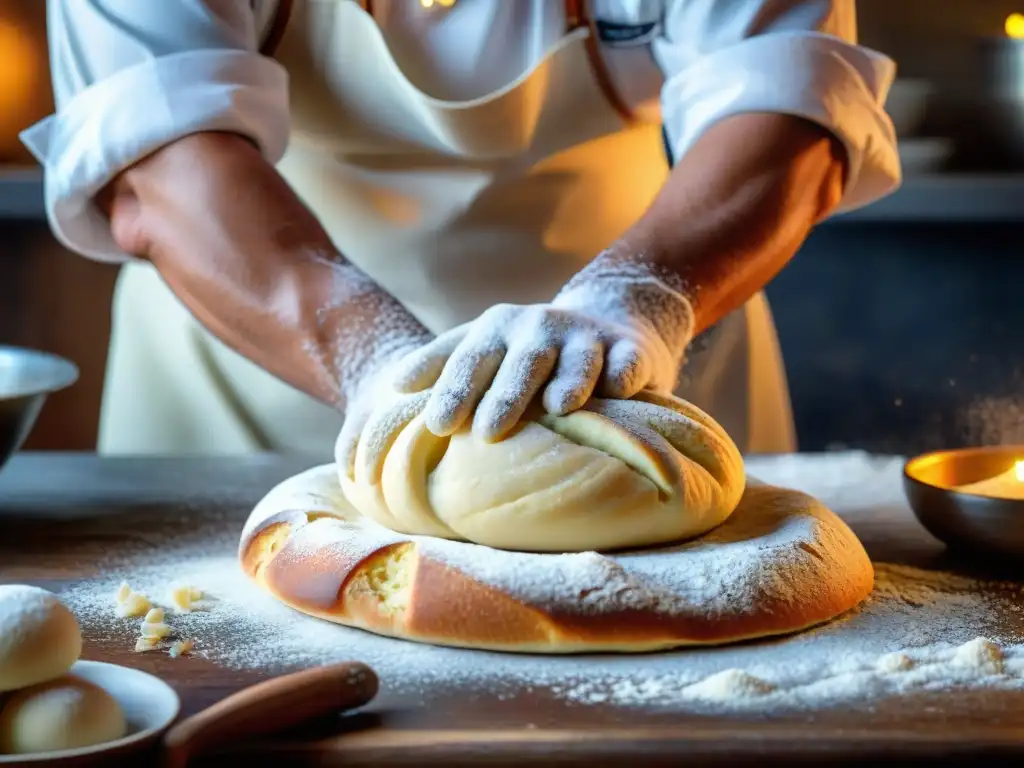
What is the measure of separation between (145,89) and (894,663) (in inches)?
37.5

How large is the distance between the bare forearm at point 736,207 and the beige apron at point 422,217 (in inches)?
10.0

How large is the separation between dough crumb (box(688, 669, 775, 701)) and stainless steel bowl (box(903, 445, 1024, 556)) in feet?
1.21

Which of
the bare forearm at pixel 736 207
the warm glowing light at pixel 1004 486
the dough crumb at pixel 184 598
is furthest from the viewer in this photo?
the bare forearm at pixel 736 207

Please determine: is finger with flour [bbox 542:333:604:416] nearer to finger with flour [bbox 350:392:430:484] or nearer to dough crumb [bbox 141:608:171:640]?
finger with flour [bbox 350:392:430:484]

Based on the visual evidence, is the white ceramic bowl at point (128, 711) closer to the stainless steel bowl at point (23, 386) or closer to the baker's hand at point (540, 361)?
the baker's hand at point (540, 361)

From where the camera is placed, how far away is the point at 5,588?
2.56 feet

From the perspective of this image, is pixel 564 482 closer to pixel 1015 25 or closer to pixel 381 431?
pixel 381 431

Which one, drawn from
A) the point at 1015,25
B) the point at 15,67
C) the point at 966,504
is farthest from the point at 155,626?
the point at 1015,25

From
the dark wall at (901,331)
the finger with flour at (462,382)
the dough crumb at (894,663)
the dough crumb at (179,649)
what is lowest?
the dark wall at (901,331)

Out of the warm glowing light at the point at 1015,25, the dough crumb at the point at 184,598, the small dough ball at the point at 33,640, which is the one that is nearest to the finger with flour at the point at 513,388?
the dough crumb at the point at 184,598

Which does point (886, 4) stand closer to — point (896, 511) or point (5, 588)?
point (896, 511)

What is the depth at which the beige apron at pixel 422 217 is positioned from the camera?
5.25 ft

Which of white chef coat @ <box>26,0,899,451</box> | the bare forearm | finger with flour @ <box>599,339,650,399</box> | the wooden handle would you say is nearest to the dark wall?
white chef coat @ <box>26,0,899,451</box>

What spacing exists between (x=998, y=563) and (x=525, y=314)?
19.3 inches
